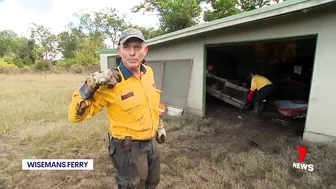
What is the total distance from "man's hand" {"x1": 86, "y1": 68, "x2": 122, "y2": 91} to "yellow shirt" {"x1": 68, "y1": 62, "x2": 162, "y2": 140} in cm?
12

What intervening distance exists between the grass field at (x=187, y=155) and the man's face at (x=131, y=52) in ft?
7.04

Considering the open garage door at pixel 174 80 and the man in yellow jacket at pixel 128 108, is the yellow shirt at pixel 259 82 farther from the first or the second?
the man in yellow jacket at pixel 128 108

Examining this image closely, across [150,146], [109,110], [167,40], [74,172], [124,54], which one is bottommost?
[74,172]

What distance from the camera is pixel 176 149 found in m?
4.71

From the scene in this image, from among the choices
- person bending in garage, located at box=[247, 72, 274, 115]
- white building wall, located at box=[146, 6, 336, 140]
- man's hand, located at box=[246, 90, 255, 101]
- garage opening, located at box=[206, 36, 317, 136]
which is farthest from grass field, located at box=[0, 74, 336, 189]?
garage opening, located at box=[206, 36, 317, 136]

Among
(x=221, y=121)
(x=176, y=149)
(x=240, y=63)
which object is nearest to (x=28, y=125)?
(x=176, y=149)

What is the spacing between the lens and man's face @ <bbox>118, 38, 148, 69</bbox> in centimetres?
186

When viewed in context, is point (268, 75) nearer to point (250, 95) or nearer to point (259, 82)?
point (259, 82)

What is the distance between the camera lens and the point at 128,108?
1.85 meters

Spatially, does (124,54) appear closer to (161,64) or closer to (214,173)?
(214,173)

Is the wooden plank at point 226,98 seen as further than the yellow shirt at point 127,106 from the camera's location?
Yes

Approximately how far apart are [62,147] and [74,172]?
1112 mm

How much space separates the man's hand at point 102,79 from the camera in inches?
64.1

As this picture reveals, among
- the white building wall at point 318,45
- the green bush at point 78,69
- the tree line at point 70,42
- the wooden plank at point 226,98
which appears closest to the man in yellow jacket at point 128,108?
the white building wall at point 318,45
